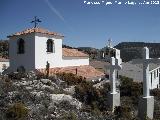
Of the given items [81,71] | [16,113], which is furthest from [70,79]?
[16,113]

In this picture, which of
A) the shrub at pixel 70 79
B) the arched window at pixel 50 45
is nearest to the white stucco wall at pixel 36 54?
the arched window at pixel 50 45

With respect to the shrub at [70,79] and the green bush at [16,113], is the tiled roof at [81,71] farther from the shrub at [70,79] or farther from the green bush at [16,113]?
the green bush at [16,113]

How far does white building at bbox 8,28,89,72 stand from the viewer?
88.9ft

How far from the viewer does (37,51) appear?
27078 mm

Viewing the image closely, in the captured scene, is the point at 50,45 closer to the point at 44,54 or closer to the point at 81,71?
the point at 44,54

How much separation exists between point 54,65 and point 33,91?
10948 mm

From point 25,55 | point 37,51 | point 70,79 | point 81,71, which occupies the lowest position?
point 70,79

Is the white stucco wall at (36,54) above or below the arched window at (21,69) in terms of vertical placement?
above

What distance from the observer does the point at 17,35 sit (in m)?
28.4

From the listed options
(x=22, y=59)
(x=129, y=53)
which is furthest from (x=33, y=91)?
(x=129, y=53)

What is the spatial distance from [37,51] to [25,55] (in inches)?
51.4

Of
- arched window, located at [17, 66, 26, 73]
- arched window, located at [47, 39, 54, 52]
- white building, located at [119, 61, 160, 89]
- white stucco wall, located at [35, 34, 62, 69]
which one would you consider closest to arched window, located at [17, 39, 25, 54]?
arched window, located at [17, 66, 26, 73]

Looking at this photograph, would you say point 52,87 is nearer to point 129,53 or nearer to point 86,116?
point 86,116

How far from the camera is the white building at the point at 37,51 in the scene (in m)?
27.1
